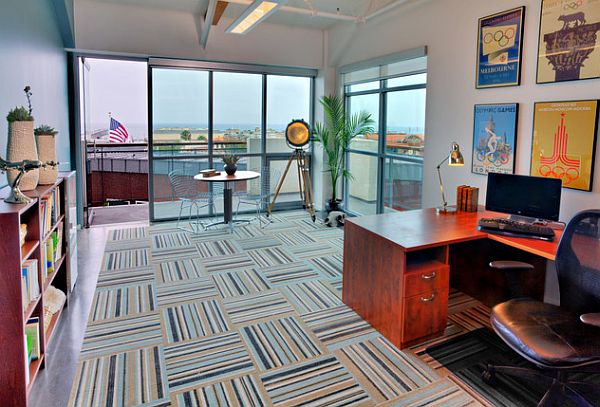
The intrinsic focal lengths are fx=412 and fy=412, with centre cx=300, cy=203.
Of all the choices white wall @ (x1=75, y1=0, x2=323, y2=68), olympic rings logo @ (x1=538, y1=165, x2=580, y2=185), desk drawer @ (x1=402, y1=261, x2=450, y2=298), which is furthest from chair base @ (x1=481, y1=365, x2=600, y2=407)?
white wall @ (x1=75, y1=0, x2=323, y2=68)

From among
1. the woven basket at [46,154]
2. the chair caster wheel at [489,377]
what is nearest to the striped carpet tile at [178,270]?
the woven basket at [46,154]

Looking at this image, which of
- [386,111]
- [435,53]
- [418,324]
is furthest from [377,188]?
[418,324]

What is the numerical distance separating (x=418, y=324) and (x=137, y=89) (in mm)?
5356

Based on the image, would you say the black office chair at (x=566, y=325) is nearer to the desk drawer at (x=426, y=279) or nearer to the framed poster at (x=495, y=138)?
the desk drawer at (x=426, y=279)

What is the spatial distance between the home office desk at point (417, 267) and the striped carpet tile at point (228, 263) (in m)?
1.38

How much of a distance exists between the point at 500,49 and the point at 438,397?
10.1ft

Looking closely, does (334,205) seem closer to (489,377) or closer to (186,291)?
(186,291)

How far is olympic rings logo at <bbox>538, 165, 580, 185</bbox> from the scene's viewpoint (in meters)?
3.19

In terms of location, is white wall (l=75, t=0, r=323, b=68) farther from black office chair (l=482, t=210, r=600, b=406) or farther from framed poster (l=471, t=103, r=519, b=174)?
black office chair (l=482, t=210, r=600, b=406)

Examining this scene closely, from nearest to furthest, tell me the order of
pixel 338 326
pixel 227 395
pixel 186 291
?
pixel 227 395 → pixel 338 326 → pixel 186 291

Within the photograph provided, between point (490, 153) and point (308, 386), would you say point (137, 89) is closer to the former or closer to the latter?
point (490, 153)

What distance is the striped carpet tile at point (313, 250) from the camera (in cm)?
475

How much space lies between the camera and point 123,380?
7.77 feet

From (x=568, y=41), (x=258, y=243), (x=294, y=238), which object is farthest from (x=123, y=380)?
(x=568, y=41)
